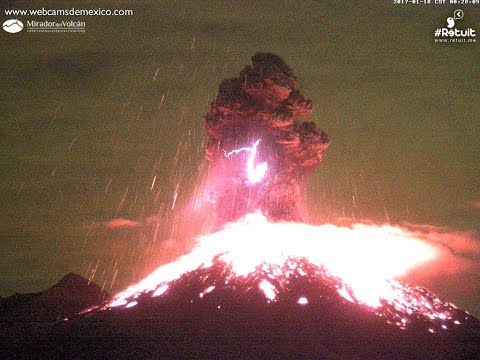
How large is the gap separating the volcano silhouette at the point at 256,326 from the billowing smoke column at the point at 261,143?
5.80m

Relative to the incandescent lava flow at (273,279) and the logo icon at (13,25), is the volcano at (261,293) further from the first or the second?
the logo icon at (13,25)

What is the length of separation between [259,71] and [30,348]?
2600 cm

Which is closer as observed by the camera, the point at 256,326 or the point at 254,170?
the point at 256,326

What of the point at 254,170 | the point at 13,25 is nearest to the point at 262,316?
the point at 254,170

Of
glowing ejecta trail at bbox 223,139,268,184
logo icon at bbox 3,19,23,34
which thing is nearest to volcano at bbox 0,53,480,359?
glowing ejecta trail at bbox 223,139,268,184

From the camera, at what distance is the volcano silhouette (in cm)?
2356

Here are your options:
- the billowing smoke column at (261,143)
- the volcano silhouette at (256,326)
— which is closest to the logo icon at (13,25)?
the billowing smoke column at (261,143)

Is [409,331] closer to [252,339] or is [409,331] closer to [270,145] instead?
[252,339]

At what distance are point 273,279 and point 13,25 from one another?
2465 centimetres

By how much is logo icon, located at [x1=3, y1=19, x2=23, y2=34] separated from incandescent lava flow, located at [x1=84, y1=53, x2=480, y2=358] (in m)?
15.8

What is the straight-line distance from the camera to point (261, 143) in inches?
1422

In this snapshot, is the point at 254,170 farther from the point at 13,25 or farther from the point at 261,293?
the point at 13,25

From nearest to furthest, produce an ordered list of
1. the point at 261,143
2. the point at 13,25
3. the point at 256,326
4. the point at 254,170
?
the point at 256,326
the point at 13,25
the point at 254,170
the point at 261,143

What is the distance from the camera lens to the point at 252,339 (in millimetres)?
24234
